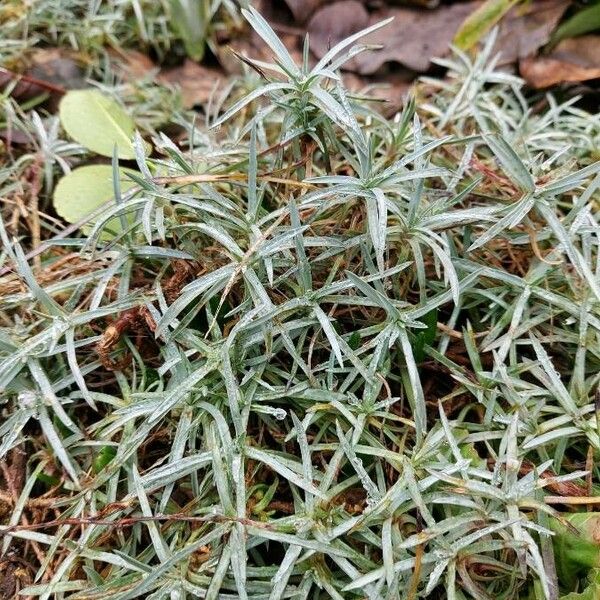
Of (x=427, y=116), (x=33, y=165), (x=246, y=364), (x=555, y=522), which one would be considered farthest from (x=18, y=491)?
(x=427, y=116)

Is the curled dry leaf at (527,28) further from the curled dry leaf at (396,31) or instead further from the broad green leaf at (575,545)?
the broad green leaf at (575,545)

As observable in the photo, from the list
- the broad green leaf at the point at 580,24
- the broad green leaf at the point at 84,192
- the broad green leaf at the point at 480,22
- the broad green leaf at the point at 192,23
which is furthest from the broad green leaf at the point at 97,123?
the broad green leaf at the point at 580,24

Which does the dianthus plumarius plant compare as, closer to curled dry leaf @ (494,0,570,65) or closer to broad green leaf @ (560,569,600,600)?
broad green leaf @ (560,569,600,600)

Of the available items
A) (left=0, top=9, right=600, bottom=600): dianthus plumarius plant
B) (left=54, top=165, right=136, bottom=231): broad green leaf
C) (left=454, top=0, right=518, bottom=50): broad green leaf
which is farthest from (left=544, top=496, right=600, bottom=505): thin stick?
(left=454, top=0, right=518, bottom=50): broad green leaf

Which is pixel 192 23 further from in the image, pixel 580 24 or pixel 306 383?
pixel 306 383

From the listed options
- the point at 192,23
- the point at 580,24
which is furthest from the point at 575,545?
the point at 192,23
